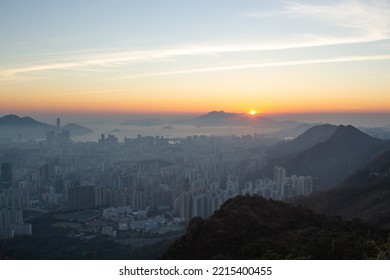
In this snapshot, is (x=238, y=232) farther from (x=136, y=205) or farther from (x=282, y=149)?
(x=282, y=149)

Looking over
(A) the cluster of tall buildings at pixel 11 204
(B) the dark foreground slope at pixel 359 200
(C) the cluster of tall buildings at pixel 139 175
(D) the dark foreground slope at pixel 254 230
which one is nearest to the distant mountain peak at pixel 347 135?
(C) the cluster of tall buildings at pixel 139 175

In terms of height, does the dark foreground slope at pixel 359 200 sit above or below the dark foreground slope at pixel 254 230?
below

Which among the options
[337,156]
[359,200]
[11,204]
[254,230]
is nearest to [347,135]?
[337,156]

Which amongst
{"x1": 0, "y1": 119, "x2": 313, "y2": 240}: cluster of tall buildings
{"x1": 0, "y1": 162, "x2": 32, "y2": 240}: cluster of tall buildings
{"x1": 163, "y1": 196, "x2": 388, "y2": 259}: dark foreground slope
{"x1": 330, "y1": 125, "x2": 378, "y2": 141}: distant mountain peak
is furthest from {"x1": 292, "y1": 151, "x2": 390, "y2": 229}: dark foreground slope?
{"x1": 0, "y1": 162, "x2": 32, "y2": 240}: cluster of tall buildings

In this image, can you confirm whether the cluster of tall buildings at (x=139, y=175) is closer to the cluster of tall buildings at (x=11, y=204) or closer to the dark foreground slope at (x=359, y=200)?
the cluster of tall buildings at (x=11, y=204)

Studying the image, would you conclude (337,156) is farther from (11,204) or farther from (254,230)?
(254,230)
